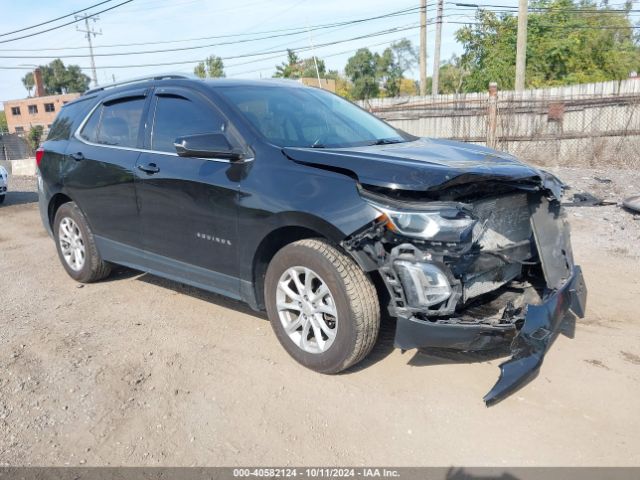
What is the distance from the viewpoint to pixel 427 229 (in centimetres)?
290

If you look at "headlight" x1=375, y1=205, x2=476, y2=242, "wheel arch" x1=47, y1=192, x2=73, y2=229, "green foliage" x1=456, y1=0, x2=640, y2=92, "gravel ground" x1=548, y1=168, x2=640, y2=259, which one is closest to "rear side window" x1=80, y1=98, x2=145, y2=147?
"wheel arch" x1=47, y1=192, x2=73, y2=229

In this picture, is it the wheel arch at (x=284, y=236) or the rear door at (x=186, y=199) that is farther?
the rear door at (x=186, y=199)

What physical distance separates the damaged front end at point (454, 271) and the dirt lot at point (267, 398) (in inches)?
12.5

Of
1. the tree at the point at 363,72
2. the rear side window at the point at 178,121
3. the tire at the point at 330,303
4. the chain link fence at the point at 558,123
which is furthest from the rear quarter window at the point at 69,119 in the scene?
the tree at the point at 363,72

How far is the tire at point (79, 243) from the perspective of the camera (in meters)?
5.20

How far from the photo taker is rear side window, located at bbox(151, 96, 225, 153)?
12.9 feet

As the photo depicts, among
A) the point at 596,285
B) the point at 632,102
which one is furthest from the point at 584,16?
the point at 596,285

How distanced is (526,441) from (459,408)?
418 millimetres

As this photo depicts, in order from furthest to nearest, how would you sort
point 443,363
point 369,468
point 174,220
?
point 174,220 < point 443,363 < point 369,468

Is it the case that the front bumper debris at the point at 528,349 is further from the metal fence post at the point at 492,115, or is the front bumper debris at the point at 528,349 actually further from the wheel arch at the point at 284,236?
the metal fence post at the point at 492,115

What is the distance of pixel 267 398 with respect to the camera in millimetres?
3252

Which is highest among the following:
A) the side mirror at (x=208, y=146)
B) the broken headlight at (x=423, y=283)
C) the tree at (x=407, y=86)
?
the tree at (x=407, y=86)

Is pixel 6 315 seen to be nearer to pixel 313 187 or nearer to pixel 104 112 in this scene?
pixel 104 112

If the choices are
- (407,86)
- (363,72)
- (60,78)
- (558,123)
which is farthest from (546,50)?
(60,78)
